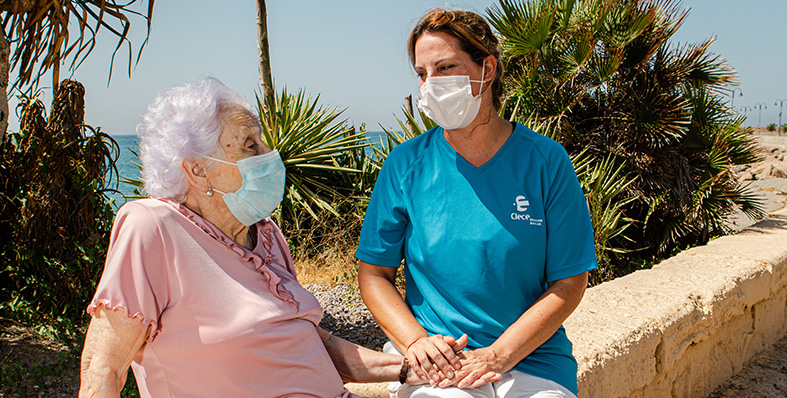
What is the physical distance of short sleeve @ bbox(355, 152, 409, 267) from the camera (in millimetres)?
1934

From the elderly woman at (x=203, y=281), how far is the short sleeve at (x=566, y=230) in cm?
41

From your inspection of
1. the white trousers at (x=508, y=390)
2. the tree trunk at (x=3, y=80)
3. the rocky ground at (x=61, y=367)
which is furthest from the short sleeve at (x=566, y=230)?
the tree trunk at (x=3, y=80)

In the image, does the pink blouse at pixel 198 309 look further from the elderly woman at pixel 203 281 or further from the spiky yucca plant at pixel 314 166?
the spiky yucca plant at pixel 314 166

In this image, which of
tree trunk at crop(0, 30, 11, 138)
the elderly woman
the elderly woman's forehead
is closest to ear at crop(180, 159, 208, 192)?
the elderly woman

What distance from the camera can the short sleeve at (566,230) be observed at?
1809 millimetres

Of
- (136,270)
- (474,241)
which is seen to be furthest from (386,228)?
(136,270)

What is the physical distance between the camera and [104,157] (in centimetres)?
387

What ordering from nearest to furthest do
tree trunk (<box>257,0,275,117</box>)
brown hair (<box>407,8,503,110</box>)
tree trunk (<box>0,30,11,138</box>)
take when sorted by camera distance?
brown hair (<box>407,8,503,110</box>) < tree trunk (<box>0,30,11,138</box>) < tree trunk (<box>257,0,275,117</box>)

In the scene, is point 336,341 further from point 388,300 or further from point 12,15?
point 12,15

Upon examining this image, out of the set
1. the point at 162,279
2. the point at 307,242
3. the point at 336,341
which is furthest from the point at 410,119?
the point at 162,279

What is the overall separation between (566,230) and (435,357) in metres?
0.57

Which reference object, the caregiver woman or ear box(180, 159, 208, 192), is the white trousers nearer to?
the caregiver woman

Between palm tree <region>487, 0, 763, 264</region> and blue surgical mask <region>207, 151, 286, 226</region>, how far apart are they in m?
4.96

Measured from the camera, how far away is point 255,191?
160 centimetres
